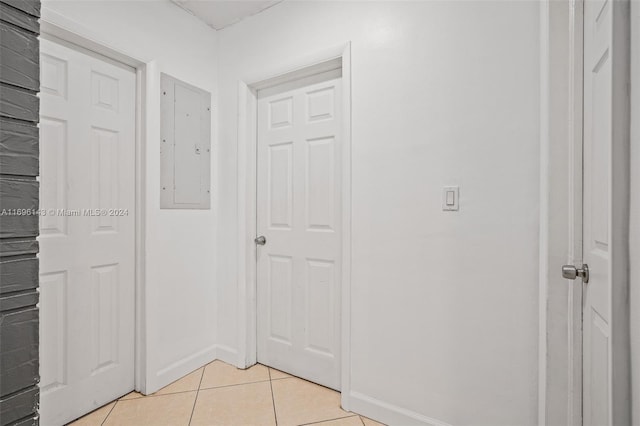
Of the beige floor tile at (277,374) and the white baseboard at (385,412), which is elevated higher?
the white baseboard at (385,412)

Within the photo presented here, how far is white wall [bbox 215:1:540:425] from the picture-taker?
1425 millimetres

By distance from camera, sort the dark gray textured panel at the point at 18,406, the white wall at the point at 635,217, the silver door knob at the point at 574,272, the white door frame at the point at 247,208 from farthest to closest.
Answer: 1. the white door frame at the point at 247,208
2. the silver door knob at the point at 574,272
3. the dark gray textured panel at the point at 18,406
4. the white wall at the point at 635,217

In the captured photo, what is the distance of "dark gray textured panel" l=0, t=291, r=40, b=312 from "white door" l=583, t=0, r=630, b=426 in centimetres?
155

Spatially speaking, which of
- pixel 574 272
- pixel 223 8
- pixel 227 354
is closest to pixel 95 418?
pixel 227 354

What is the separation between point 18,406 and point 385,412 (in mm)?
1506

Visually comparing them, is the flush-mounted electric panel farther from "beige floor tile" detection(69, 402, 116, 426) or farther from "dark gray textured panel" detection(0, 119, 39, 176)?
"beige floor tile" detection(69, 402, 116, 426)

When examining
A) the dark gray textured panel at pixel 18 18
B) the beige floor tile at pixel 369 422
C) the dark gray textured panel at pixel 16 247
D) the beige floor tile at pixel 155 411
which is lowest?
the beige floor tile at pixel 369 422

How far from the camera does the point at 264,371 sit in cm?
228

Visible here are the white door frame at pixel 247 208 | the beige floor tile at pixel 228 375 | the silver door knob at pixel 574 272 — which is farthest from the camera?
the white door frame at pixel 247 208

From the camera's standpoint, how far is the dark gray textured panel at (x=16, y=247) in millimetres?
1020

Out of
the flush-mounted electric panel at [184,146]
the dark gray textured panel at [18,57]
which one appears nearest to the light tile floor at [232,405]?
the flush-mounted electric panel at [184,146]

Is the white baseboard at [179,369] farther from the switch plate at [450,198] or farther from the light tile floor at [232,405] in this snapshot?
the switch plate at [450,198]

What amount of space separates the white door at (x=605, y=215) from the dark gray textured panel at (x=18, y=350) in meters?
1.55

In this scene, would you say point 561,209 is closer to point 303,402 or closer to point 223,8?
point 303,402
